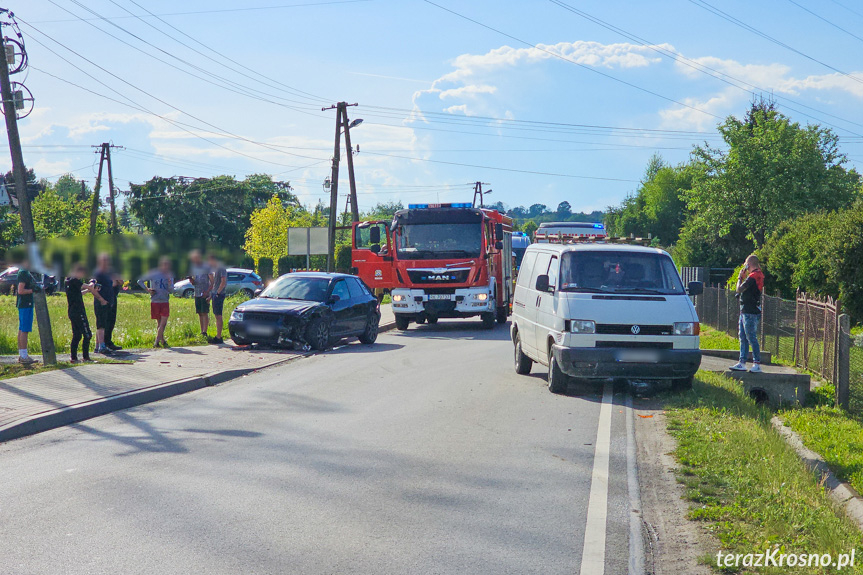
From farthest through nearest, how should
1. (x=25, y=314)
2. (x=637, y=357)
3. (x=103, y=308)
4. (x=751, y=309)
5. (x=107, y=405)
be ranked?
(x=103, y=308) < (x=25, y=314) < (x=751, y=309) < (x=637, y=357) < (x=107, y=405)

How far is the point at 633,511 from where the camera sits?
19.2 ft

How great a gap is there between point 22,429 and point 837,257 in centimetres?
1865

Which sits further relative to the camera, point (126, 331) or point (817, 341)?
point (126, 331)

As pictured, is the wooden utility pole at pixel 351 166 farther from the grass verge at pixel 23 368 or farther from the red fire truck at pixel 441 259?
the grass verge at pixel 23 368

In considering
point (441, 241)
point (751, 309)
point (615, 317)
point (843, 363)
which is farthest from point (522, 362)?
point (441, 241)

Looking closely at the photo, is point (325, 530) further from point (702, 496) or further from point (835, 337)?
point (835, 337)

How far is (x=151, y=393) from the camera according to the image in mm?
10969

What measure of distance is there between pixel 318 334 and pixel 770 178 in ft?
117

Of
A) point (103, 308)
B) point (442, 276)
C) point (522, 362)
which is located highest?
point (442, 276)

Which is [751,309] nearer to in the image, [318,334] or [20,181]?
[318,334]

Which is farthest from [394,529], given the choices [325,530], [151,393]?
[151,393]

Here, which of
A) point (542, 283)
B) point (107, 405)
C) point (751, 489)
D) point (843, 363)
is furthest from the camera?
point (843, 363)

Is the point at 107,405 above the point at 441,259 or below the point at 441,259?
below

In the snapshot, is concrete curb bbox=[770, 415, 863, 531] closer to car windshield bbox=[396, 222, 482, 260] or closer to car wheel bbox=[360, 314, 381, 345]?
car wheel bbox=[360, 314, 381, 345]
